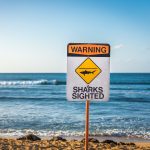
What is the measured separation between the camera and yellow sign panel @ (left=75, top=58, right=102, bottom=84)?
5.46 metres

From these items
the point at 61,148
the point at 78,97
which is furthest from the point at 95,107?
the point at 78,97

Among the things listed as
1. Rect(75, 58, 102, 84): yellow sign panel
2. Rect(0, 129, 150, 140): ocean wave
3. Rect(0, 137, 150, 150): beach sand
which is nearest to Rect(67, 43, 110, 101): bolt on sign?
Rect(75, 58, 102, 84): yellow sign panel

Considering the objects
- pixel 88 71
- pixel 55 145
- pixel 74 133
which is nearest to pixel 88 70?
pixel 88 71

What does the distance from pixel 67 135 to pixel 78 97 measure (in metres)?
8.31

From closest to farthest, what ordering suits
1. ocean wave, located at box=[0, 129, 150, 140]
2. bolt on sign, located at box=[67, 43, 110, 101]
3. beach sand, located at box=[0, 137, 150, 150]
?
bolt on sign, located at box=[67, 43, 110, 101]
beach sand, located at box=[0, 137, 150, 150]
ocean wave, located at box=[0, 129, 150, 140]

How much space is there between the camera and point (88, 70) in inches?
216

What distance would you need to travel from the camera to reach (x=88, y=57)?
18.0 ft

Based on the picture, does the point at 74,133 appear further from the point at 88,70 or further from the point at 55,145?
the point at 88,70

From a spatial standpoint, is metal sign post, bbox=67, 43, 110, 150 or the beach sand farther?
the beach sand

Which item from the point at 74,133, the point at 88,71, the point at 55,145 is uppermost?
the point at 88,71

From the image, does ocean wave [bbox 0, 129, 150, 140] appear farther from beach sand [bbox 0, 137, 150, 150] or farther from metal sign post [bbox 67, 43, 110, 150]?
metal sign post [bbox 67, 43, 110, 150]

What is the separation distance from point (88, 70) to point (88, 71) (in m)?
0.02

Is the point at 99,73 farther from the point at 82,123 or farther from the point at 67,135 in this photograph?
the point at 82,123

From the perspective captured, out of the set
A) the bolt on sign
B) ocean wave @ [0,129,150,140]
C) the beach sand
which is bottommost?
ocean wave @ [0,129,150,140]
